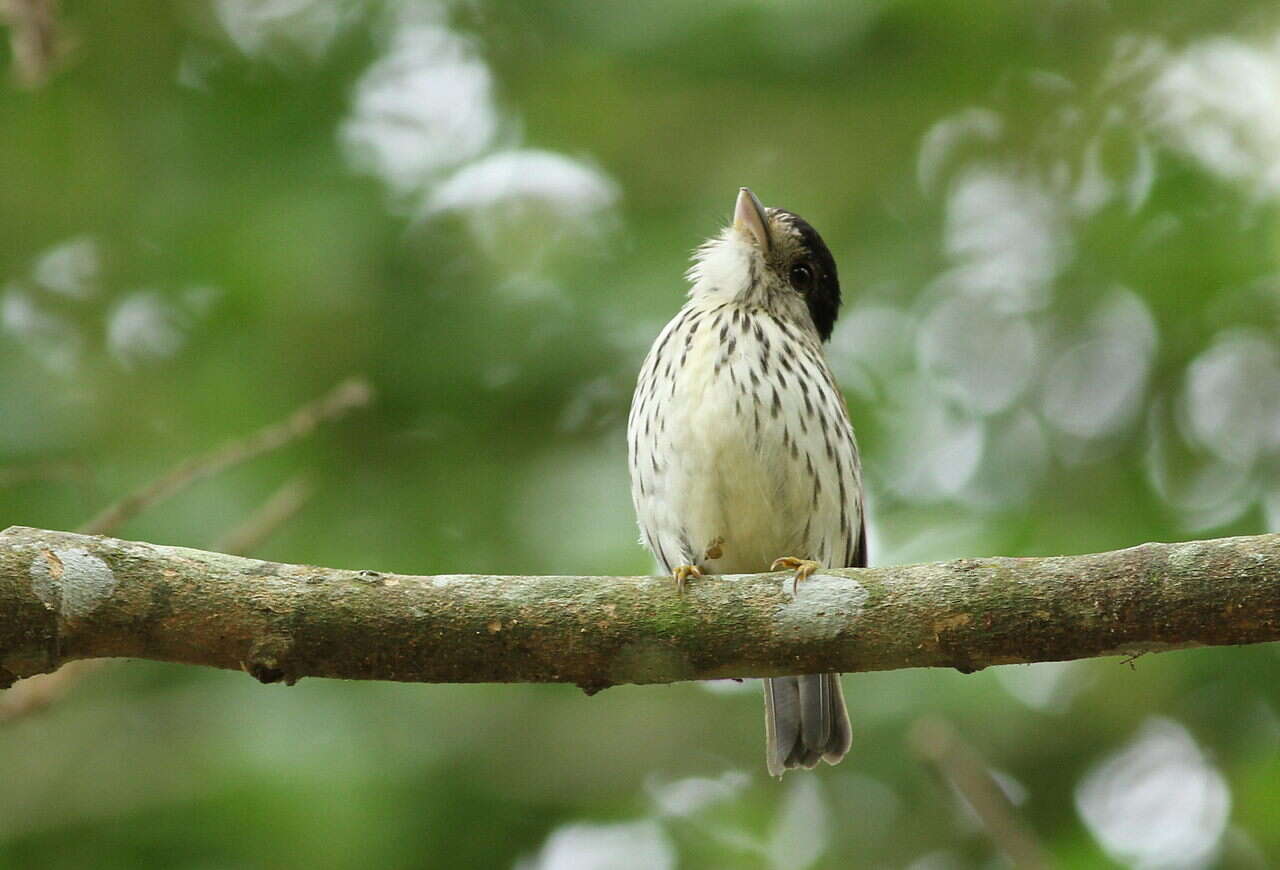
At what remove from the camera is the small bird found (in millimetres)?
3971

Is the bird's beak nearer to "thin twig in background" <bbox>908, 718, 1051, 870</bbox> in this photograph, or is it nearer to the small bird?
the small bird

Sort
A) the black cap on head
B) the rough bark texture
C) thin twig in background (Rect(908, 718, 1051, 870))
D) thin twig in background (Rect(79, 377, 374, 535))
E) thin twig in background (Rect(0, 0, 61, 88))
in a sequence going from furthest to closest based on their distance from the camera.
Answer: the black cap on head
thin twig in background (Rect(0, 0, 61, 88))
thin twig in background (Rect(908, 718, 1051, 870))
thin twig in background (Rect(79, 377, 374, 535))
the rough bark texture

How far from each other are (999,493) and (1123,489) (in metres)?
0.48

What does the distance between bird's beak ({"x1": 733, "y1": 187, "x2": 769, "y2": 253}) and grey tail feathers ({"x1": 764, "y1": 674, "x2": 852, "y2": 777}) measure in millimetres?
1349

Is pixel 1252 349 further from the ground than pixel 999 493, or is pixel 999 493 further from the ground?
pixel 1252 349

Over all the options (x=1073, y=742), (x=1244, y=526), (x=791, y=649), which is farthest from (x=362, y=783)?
(x=1244, y=526)

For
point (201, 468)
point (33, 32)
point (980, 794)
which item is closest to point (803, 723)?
point (980, 794)

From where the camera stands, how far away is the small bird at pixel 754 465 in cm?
397

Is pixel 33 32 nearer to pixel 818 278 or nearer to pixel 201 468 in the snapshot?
pixel 201 468

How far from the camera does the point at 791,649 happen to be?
2.77 metres

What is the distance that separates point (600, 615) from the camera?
2775 mm

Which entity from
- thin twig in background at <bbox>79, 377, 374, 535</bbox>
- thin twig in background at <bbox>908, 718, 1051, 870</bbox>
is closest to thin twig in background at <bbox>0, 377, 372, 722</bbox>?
thin twig in background at <bbox>79, 377, 374, 535</bbox>

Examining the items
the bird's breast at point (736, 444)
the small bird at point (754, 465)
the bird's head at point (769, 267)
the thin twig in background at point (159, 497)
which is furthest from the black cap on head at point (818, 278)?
the thin twig in background at point (159, 497)

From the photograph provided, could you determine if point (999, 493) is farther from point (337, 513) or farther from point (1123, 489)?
point (337, 513)
